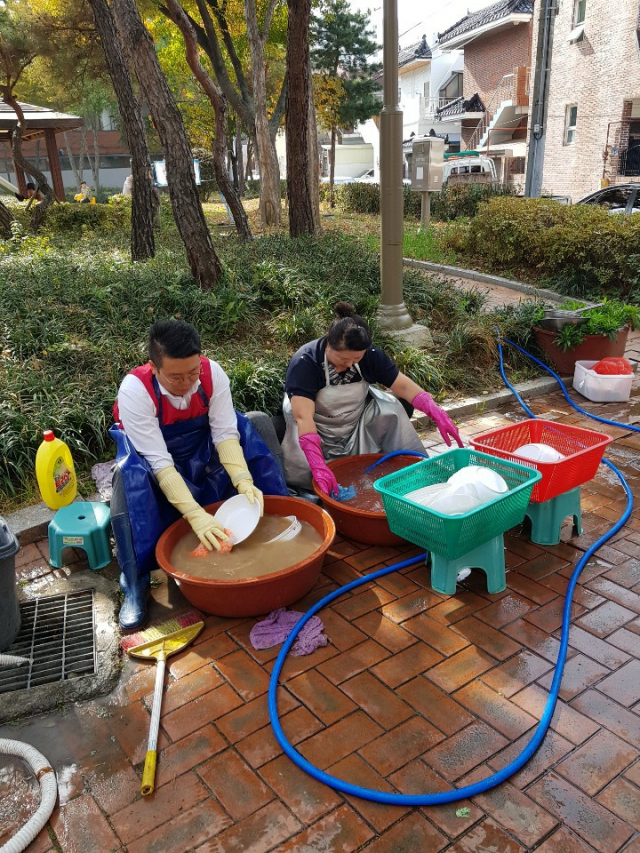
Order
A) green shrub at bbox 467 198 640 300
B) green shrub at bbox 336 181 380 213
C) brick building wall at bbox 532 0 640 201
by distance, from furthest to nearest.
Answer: brick building wall at bbox 532 0 640 201 < green shrub at bbox 336 181 380 213 < green shrub at bbox 467 198 640 300

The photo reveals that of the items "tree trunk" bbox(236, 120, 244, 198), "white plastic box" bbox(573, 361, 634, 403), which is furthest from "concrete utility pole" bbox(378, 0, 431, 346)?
"tree trunk" bbox(236, 120, 244, 198)

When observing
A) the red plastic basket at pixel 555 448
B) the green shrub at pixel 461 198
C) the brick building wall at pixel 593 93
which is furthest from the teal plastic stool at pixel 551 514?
the brick building wall at pixel 593 93

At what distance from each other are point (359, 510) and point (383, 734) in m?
1.25

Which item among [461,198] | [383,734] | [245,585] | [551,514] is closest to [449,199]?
[461,198]

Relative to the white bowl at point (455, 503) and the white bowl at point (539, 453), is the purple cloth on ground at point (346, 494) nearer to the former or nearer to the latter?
the white bowl at point (455, 503)

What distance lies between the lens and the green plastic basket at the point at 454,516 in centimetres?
277

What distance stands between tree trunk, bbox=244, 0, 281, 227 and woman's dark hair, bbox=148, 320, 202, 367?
39.6 feet

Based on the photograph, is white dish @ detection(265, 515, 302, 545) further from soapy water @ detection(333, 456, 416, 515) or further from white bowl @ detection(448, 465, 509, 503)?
white bowl @ detection(448, 465, 509, 503)

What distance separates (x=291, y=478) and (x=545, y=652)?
1.76 meters

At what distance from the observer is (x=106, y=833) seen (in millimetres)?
1970

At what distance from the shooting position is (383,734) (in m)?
2.27

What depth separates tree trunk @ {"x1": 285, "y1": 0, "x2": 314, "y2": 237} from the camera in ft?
27.6

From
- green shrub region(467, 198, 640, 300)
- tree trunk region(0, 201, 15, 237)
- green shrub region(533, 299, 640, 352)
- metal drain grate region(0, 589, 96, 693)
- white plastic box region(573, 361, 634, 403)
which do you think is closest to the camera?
metal drain grate region(0, 589, 96, 693)

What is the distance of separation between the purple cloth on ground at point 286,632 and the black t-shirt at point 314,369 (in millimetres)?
1282
